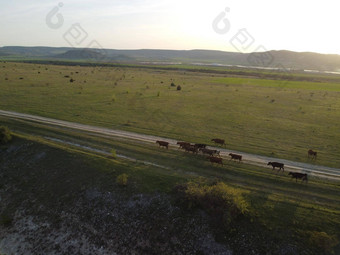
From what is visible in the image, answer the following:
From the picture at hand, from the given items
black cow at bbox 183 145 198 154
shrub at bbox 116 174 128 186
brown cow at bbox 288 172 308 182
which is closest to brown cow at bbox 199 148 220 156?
black cow at bbox 183 145 198 154

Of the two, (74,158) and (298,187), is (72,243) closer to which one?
(74,158)

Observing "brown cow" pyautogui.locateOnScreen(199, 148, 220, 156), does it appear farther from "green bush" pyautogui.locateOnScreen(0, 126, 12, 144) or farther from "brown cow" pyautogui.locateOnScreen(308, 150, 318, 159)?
"green bush" pyautogui.locateOnScreen(0, 126, 12, 144)

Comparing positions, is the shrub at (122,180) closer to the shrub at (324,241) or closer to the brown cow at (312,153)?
the shrub at (324,241)

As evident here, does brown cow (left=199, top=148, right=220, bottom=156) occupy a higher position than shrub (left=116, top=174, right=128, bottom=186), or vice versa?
brown cow (left=199, top=148, right=220, bottom=156)

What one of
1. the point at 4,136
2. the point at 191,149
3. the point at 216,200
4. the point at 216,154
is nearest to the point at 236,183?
the point at 216,200

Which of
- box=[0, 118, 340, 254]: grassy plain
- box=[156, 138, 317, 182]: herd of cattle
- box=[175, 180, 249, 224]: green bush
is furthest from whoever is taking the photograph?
box=[156, 138, 317, 182]: herd of cattle

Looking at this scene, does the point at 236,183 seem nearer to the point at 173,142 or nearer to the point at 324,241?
the point at 324,241
